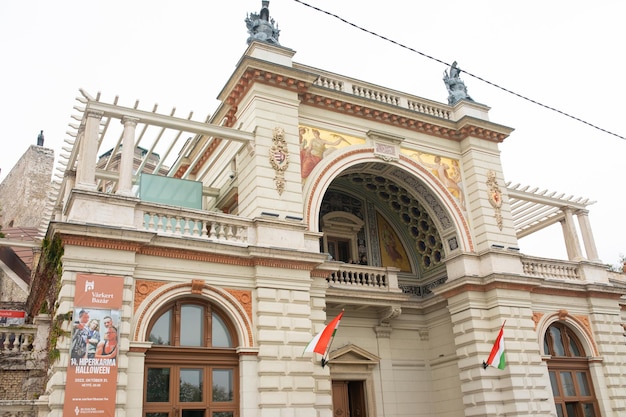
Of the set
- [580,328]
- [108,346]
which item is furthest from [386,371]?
[108,346]

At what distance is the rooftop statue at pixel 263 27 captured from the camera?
19938 millimetres

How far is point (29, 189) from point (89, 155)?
109ft

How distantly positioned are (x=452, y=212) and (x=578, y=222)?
23.2 ft

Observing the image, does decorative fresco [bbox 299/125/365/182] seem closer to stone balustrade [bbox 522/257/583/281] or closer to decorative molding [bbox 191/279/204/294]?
decorative molding [bbox 191/279/204/294]

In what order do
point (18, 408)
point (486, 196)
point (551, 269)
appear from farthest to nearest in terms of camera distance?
1. point (551, 269)
2. point (486, 196)
3. point (18, 408)

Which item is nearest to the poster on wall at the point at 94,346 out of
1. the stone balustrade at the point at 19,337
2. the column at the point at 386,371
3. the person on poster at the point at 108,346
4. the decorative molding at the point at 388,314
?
the person on poster at the point at 108,346

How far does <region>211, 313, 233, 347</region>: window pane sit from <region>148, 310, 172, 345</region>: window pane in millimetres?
1187

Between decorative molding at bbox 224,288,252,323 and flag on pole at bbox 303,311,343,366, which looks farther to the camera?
decorative molding at bbox 224,288,252,323

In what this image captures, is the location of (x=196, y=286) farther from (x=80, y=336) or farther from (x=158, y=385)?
(x=80, y=336)

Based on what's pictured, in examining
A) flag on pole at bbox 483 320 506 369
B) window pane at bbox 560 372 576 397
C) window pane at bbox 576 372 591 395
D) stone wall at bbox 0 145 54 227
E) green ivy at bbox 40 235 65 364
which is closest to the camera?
green ivy at bbox 40 235 65 364

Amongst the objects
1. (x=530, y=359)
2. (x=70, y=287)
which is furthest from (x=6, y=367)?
(x=530, y=359)

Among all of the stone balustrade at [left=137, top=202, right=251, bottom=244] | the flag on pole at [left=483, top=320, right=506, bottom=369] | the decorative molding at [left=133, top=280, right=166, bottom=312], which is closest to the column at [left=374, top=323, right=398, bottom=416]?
the flag on pole at [left=483, top=320, right=506, bottom=369]

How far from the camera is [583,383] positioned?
21969 millimetres

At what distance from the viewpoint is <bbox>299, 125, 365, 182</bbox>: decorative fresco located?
63.7 ft
